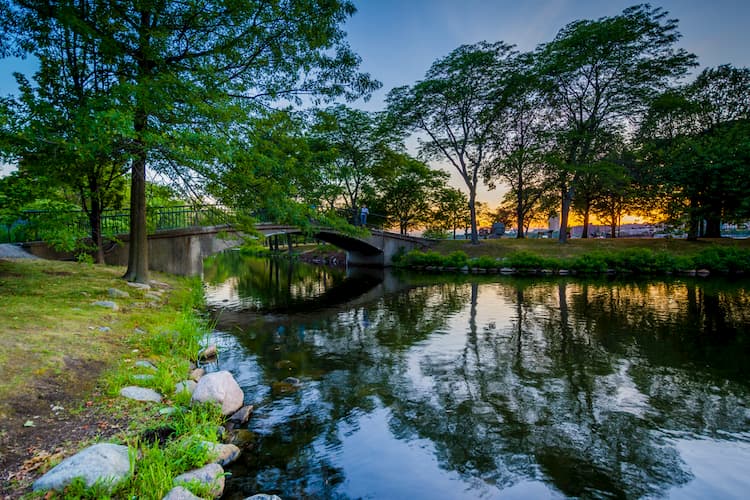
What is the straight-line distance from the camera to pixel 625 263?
25.8 metres

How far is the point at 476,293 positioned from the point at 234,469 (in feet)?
51.7

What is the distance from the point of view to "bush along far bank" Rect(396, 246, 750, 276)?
80.1 feet

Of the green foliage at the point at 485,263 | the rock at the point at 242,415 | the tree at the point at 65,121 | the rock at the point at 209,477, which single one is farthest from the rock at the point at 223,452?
the green foliage at the point at 485,263

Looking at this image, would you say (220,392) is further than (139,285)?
No

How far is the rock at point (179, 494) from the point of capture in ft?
10.7

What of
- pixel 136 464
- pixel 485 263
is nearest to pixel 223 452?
pixel 136 464

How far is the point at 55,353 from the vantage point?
17.5 ft

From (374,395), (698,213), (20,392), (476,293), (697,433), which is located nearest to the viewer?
A: (20,392)

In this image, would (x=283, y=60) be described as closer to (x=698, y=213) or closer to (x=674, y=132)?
(x=698, y=213)

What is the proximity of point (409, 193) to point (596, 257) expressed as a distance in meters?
21.5

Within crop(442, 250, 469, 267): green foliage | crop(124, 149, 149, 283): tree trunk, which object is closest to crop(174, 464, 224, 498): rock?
crop(124, 149, 149, 283): tree trunk

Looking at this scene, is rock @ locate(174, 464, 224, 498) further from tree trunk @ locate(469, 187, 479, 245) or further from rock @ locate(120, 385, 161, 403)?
tree trunk @ locate(469, 187, 479, 245)

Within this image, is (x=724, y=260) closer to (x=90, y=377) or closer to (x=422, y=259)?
(x=422, y=259)

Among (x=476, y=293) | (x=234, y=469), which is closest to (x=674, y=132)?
(x=476, y=293)
